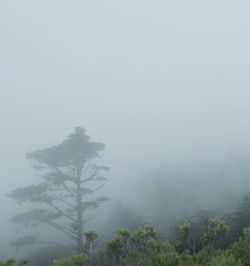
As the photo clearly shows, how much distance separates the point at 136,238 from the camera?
986cm

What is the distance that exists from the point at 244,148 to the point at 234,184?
20.1 metres

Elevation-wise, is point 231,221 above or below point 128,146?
below

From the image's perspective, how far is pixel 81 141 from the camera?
25.6 m

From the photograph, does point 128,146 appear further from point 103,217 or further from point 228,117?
point 103,217

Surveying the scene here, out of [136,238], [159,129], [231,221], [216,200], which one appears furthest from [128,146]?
[136,238]

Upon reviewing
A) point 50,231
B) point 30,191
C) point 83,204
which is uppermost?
point 30,191

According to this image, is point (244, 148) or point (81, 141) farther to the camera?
point (244, 148)

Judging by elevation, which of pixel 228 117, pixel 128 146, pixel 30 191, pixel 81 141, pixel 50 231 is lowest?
pixel 50 231

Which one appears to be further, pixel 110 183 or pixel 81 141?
pixel 110 183

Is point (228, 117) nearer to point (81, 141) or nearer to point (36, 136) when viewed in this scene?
point (81, 141)

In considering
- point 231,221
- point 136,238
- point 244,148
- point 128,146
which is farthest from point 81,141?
point 128,146

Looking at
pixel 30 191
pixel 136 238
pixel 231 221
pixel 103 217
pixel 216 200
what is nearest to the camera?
pixel 136 238

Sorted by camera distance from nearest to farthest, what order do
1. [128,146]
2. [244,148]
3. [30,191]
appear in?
[30,191] < [244,148] < [128,146]

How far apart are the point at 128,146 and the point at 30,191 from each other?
74.7m
